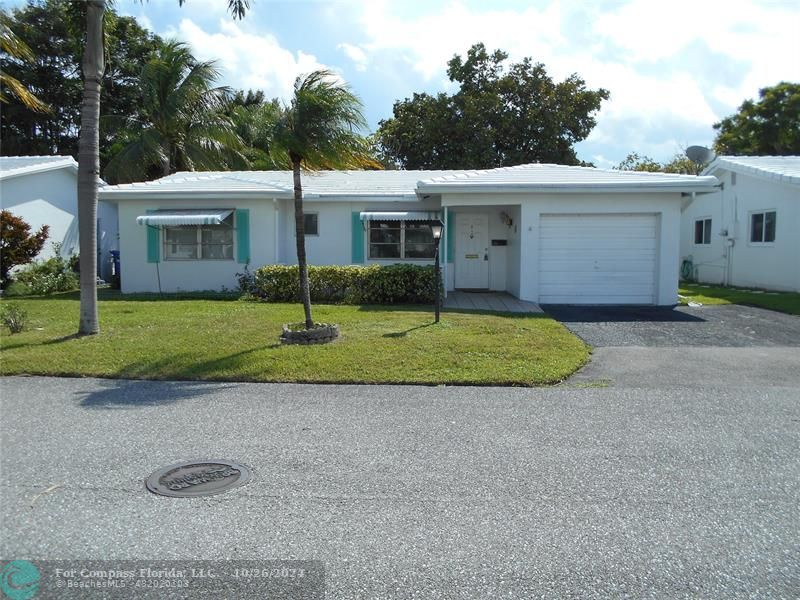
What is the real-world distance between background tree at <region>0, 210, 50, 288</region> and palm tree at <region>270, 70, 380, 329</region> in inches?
424

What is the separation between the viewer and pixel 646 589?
9.61 ft

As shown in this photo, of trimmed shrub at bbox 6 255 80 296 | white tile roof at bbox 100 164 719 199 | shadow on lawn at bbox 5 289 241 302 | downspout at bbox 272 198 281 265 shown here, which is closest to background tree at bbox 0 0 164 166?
trimmed shrub at bbox 6 255 80 296

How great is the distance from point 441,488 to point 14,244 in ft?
51.5

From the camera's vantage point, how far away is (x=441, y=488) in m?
4.07

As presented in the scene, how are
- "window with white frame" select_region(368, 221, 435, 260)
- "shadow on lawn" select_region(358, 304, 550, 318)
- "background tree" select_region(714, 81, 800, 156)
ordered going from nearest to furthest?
"shadow on lawn" select_region(358, 304, 550, 318) → "window with white frame" select_region(368, 221, 435, 260) → "background tree" select_region(714, 81, 800, 156)

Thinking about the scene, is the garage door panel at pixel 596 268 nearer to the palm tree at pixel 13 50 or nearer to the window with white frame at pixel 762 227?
the window with white frame at pixel 762 227

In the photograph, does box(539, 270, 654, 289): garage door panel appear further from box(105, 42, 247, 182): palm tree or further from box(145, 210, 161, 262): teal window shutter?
box(105, 42, 247, 182): palm tree

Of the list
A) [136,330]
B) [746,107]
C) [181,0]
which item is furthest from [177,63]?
[746,107]

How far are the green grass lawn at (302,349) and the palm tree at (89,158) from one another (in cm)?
70

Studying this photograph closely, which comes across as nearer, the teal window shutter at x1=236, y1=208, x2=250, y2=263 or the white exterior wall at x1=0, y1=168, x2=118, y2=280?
the teal window shutter at x1=236, y1=208, x2=250, y2=263

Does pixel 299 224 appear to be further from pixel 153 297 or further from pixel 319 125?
pixel 153 297

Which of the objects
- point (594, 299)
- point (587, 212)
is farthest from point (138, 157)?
point (594, 299)

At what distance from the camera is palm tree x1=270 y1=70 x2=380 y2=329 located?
8.12 metres

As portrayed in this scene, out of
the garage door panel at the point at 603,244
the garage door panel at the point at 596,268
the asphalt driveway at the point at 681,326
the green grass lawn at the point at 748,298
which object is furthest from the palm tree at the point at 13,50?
the green grass lawn at the point at 748,298
